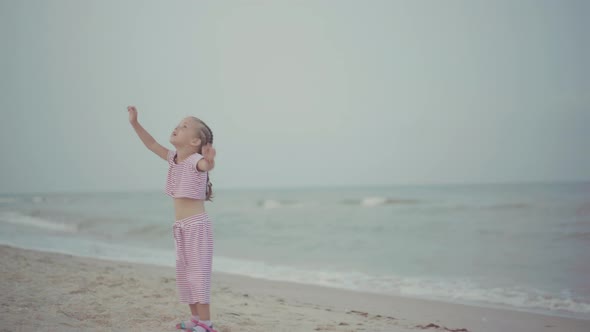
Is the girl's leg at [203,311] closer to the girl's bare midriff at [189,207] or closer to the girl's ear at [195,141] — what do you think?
the girl's bare midriff at [189,207]

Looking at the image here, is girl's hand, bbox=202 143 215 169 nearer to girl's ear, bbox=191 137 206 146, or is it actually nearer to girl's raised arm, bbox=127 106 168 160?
girl's ear, bbox=191 137 206 146

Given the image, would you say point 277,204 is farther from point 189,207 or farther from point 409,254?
point 189,207

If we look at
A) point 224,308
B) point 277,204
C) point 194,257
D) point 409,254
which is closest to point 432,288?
point 409,254

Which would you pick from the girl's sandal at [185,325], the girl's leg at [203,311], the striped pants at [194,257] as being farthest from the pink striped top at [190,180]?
the girl's sandal at [185,325]

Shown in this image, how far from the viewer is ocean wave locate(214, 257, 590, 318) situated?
5.73 m

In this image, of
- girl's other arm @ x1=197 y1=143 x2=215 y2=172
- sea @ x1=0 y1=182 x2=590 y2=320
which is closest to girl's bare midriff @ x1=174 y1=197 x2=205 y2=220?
girl's other arm @ x1=197 y1=143 x2=215 y2=172

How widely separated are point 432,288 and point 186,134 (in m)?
4.81

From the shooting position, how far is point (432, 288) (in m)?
6.69

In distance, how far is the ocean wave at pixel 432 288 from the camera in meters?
5.73

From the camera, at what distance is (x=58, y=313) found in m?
3.73

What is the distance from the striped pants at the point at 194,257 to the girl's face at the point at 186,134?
51 cm

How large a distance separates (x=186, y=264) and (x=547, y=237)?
11.5 metres

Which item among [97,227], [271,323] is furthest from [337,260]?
[97,227]

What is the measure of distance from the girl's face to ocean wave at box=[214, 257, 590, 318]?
4.14 metres
